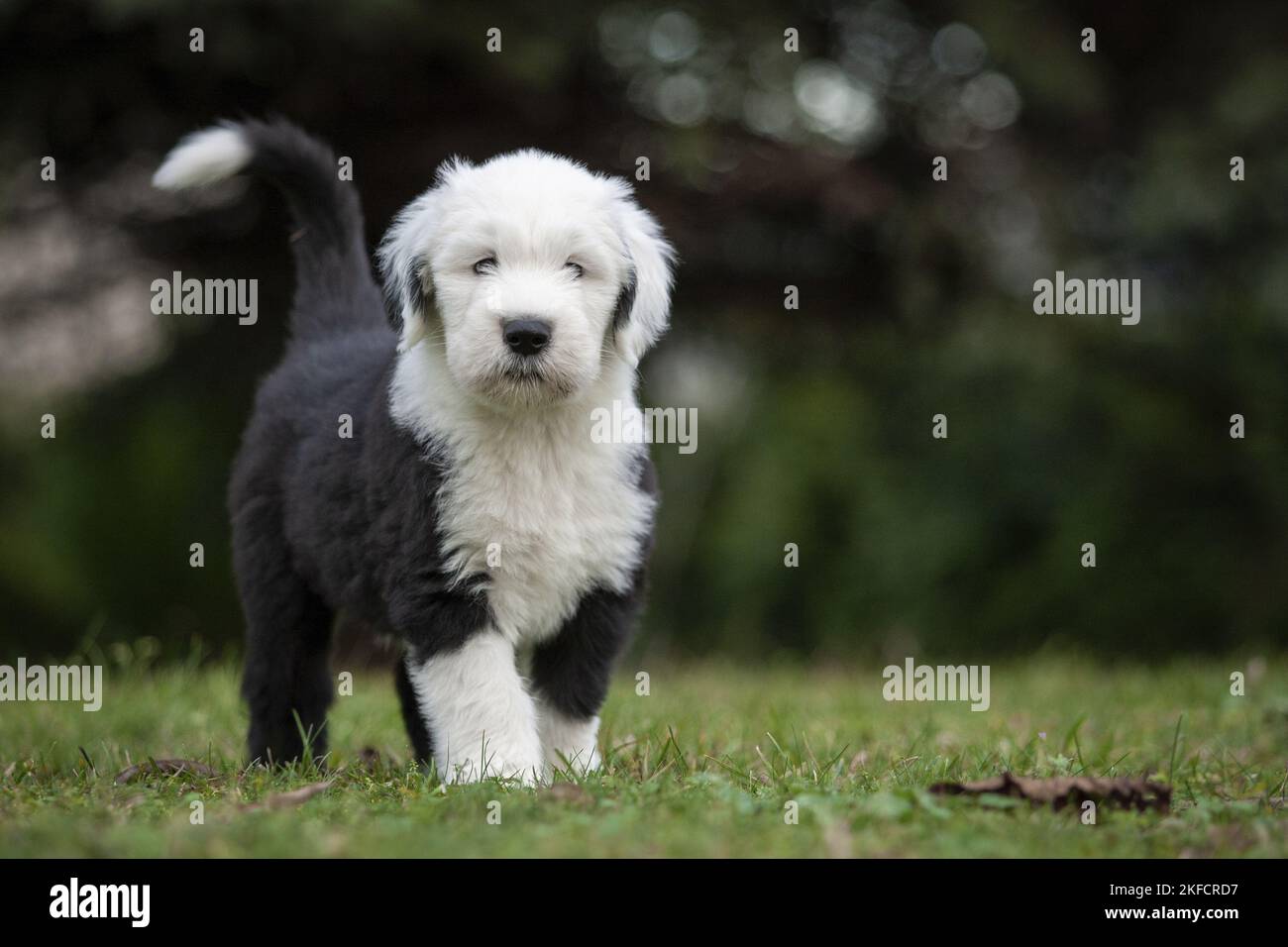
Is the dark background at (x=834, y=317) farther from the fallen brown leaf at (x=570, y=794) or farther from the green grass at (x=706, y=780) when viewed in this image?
the fallen brown leaf at (x=570, y=794)

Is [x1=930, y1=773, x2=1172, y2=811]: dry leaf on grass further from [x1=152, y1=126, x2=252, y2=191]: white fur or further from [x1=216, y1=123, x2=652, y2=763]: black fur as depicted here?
[x1=152, y1=126, x2=252, y2=191]: white fur

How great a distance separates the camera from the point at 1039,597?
343 inches

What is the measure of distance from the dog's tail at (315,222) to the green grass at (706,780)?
150cm

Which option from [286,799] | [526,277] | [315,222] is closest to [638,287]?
[526,277]

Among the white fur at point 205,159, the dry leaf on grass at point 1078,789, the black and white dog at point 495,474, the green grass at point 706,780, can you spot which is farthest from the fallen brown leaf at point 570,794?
the white fur at point 205,159

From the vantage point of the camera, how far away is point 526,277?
3660 millimetres

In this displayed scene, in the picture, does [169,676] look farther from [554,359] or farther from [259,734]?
[554,359]

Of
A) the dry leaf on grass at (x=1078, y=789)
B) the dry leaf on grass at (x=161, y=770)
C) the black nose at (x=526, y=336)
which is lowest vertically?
the dry leaf on grass at (x=1078, y=789)

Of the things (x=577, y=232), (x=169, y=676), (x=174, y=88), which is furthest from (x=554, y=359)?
(x=174, y=88)

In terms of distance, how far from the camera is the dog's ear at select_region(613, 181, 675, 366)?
12.8 ft

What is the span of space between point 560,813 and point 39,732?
2381 mm

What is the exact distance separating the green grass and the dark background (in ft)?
8.77

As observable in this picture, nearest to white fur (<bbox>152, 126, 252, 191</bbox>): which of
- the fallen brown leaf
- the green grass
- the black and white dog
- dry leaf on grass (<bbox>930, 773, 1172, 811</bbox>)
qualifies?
the black and white dog

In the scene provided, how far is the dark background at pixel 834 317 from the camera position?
Answer: 764cm
